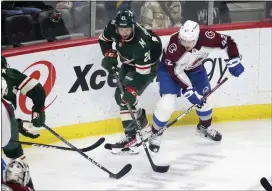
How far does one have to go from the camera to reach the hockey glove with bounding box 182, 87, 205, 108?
468 centimetres

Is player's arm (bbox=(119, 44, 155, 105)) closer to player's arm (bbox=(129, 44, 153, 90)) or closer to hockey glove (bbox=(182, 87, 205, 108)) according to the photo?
player's arm (bbox=(129, 44, 153, 90))

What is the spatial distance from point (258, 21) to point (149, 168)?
1.63 m

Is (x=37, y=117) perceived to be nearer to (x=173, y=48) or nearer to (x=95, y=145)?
(x=95, y=145)

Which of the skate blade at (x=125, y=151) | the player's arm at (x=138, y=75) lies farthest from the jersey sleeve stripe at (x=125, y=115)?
the skate blade at (x=125, y=151)

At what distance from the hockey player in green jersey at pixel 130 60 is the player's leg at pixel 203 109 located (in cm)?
28

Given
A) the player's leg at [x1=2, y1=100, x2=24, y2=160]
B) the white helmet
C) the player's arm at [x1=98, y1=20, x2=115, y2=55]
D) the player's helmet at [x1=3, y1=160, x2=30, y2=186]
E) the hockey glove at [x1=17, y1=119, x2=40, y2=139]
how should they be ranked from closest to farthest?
the player's helmet at [x1=3, y1=160, x2=30, y2=186] < the player's leg at [x1=2, y1=100, x2=24, y2=160] < the hockey glove at [x1=17, y1=119, x2=40, y2=139] < the white helmet < the player's arm at [x1=98, y1=20, x2=115, y2=55]

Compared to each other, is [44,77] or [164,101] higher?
[44,77]

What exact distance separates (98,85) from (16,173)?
9.03 feet

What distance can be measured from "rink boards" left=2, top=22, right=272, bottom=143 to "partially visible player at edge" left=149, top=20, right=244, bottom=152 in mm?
313

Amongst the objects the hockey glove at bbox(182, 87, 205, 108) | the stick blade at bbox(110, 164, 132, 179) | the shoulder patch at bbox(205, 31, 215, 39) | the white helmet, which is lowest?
the stick blade at bbox(110, 164, 132, 179)

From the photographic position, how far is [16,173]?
2.50 metres

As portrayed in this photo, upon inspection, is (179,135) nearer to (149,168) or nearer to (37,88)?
(149,168)

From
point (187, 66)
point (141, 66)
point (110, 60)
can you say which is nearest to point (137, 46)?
point (141, 66)

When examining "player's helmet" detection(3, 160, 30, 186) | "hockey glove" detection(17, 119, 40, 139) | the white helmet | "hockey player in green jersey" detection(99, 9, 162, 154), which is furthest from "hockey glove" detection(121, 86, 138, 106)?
"player's helmet" detection(3, 160, 30, 186)
